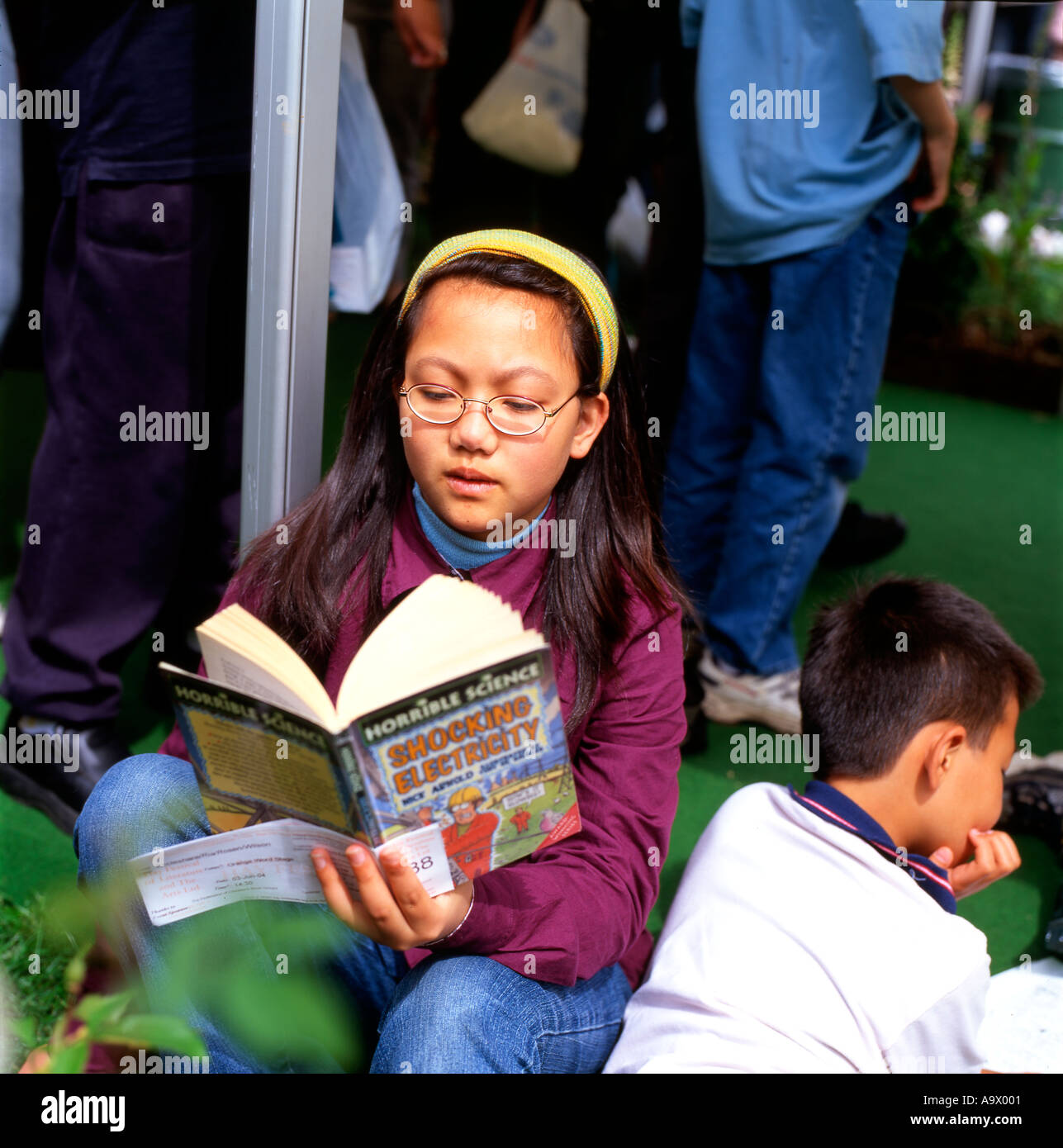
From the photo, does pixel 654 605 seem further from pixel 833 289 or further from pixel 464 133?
pixel 464 133

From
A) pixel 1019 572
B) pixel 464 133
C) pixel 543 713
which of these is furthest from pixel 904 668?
pixel 464 133

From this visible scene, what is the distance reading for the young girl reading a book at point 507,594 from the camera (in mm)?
1410

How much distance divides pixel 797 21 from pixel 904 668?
130 cm

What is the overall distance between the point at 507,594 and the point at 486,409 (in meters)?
0.24

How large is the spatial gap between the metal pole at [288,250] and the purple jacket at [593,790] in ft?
0.82

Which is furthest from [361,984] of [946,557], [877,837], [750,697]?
[946,557]

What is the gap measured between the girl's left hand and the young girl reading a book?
0.20ft

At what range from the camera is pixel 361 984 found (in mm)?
1608

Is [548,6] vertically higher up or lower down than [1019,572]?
higher up

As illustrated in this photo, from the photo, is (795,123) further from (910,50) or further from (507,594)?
(507,594)

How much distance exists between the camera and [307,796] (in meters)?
1.20

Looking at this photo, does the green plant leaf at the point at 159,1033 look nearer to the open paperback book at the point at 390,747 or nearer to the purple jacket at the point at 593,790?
the open paperback book at the point at 390,747

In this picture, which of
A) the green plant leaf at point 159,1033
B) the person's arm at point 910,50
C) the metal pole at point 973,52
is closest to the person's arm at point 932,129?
the person's arm at point 910,50

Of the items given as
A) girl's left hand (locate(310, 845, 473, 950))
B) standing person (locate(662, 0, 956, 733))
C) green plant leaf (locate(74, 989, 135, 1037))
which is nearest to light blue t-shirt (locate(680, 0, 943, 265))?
standing person (locate(662, 0, 956, 733))
